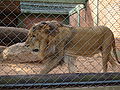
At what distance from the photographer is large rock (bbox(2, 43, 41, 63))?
5.14 meters

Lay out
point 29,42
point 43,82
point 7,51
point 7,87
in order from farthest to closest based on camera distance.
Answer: point 7,51, point 29,42, point 43,82, point 7,87

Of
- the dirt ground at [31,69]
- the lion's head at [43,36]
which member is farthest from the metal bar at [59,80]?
the lion's head at [43,36]

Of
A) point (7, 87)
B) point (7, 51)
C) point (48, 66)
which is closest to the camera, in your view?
point (7, 87)

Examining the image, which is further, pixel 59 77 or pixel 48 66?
pixel 48 66

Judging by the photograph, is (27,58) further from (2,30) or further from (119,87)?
(119,87)

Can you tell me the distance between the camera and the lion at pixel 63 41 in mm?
3871

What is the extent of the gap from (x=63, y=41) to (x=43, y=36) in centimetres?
50

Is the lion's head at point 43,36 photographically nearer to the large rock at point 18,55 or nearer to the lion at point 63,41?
the lion at point 63,41

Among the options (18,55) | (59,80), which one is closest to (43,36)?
(18,55)

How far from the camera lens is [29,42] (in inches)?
158

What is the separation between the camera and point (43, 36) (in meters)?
3.94

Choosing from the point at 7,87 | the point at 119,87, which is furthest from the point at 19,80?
the point at 119,87

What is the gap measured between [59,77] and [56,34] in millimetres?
1828

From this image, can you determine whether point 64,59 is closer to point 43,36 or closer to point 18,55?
point 43,36
